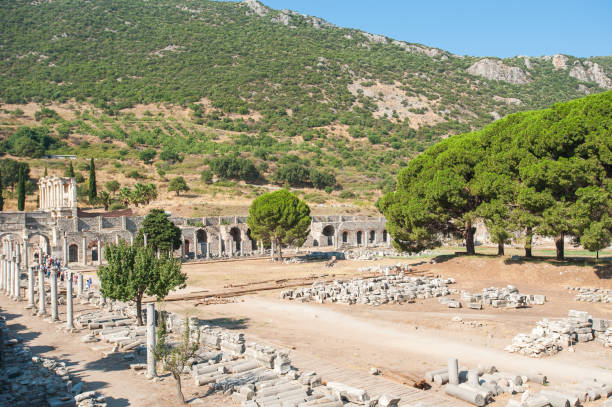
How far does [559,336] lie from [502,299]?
23.0 ft

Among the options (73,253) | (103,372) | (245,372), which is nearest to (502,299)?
(245,372)

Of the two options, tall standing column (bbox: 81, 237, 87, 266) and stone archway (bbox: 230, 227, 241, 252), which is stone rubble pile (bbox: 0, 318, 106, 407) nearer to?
tall standing column (bbox: 81, 237, 87, 266)

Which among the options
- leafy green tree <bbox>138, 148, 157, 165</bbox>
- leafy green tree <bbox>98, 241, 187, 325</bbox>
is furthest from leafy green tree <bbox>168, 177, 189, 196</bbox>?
leafy green tree <bbox>98, 241, 187, 325</bbox>

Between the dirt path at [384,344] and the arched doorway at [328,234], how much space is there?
3645cm

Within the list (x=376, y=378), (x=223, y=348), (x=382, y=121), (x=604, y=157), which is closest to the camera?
(x=376, y=378)

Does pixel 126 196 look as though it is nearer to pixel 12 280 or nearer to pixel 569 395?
pixel 12 280

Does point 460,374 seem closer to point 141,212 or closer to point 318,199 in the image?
point 141,212

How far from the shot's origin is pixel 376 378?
1180cm

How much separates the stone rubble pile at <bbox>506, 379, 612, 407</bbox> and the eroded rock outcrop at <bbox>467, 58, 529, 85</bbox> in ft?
442

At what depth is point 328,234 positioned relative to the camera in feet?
194

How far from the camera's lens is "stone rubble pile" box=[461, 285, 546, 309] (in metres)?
21.0

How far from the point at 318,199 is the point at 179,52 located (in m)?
72.6

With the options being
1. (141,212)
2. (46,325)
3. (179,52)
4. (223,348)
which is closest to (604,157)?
(223,348)

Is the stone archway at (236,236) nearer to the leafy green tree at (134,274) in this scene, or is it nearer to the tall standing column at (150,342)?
A: the leafy green tree at (134,274)
